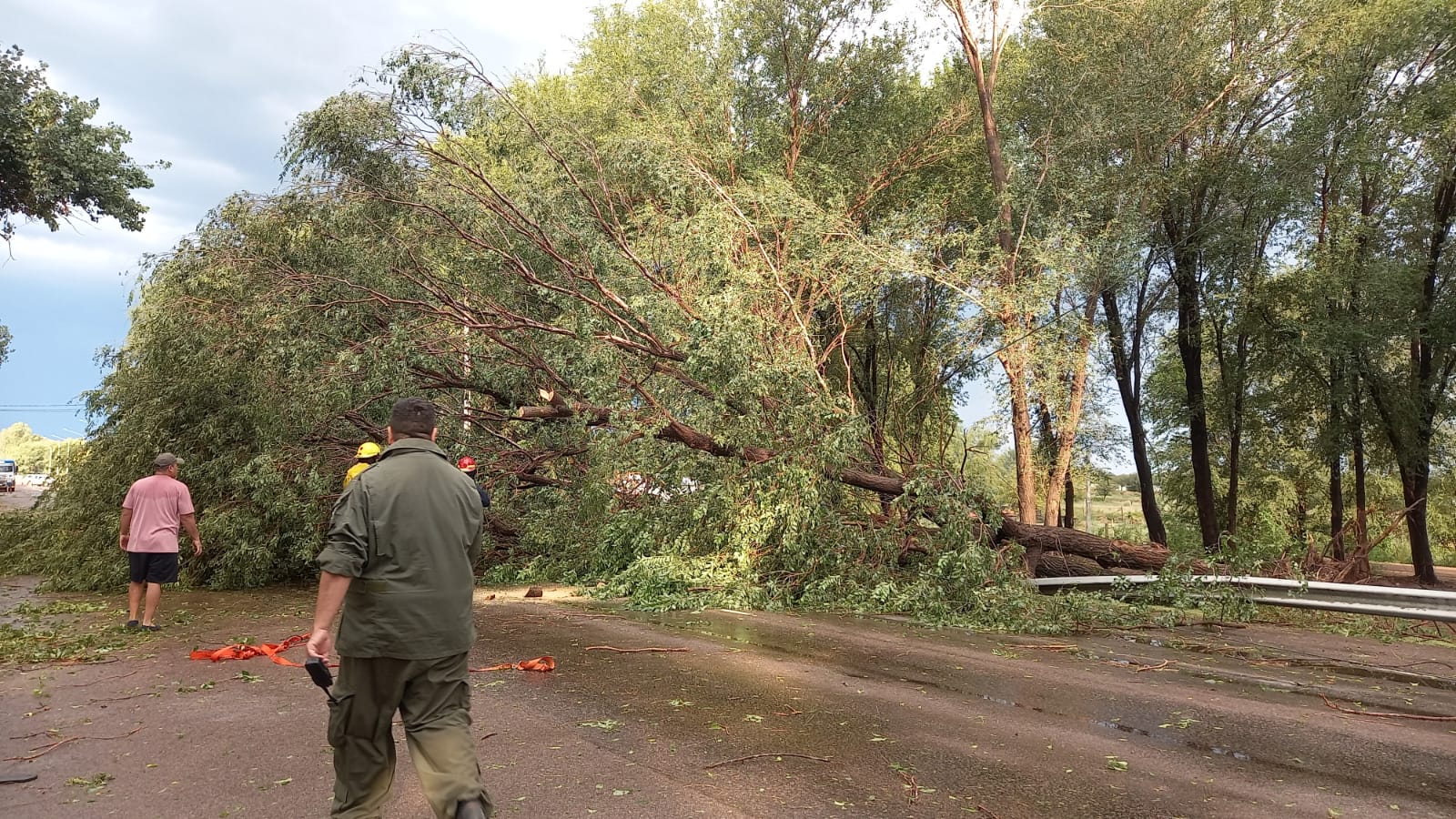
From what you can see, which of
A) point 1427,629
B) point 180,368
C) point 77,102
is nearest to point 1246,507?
point 1427,629

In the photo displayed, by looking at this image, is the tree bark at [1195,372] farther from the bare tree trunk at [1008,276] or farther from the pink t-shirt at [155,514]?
the pink t-shirt at [155,514]

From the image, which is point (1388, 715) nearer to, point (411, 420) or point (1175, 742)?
point (1175, 742)

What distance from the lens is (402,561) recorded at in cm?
285

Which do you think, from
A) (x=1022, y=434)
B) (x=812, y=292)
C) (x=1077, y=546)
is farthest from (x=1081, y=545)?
(x=812, y=292)

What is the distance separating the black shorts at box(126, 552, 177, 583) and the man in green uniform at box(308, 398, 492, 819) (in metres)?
5.79

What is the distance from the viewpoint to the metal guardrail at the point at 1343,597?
680cm

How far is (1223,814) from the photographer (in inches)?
133

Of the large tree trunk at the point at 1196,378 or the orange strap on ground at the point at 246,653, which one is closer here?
the orange strap on ground at the point at 246,653

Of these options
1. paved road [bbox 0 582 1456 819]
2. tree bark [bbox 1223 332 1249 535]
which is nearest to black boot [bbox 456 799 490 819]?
paved road [bbox 0 582 1456 819]

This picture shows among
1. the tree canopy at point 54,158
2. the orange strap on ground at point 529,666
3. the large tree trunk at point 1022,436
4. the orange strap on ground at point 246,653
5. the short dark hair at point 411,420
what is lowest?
the orange strap on ground at point 246,653

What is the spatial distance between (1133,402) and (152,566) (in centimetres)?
1818

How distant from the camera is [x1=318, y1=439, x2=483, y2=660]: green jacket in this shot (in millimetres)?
2779

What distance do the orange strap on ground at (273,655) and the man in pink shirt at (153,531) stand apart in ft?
4.28

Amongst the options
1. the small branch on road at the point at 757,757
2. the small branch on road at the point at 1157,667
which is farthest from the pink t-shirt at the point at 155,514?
the small branch on road at the point at 1157,667
